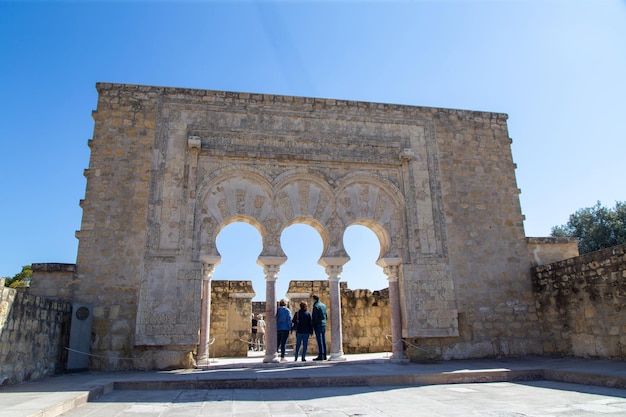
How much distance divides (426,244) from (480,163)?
2.68m

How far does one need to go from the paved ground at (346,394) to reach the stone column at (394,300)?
1.65 m

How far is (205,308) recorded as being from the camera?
855 cm

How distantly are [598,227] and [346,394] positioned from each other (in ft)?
79.7

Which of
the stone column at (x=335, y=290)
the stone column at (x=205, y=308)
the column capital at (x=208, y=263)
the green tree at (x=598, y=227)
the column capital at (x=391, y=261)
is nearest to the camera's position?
the stone column at (x=205, y=308)

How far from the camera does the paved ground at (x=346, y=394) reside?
4238 mm

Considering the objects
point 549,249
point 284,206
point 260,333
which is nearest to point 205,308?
point 284,206

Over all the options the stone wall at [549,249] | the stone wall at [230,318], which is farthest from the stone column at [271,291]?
the stone wall at [549,249]

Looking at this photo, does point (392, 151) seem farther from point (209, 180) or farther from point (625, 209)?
point (625, 209)

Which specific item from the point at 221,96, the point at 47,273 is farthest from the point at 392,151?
the point at 47,273

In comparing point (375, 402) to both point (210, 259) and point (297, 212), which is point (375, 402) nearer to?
Result: point (210, 259)

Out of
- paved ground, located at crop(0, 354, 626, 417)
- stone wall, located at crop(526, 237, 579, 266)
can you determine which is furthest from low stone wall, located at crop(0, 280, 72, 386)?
stone wall, located at crop(526, 237, 579, 266)

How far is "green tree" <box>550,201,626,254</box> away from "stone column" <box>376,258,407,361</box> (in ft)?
63.1

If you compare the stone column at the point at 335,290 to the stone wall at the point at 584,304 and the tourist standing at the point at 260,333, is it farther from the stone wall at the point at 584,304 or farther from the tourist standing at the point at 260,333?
the tourist standing at the point at 260,333

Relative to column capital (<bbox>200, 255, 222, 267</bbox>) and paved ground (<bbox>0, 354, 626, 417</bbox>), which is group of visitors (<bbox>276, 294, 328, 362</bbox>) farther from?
paved ground (<bbox>0, 354, 626, 417</bbox>)
